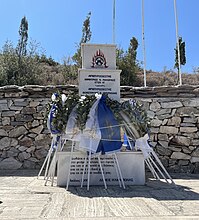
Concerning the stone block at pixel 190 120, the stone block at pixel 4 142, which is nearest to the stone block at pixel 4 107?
the stone block at pixel 4 142

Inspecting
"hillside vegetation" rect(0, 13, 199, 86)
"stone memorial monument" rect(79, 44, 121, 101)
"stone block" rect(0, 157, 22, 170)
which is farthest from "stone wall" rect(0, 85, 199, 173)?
"hillside vegetation" rect(0, 13, 199, 86)

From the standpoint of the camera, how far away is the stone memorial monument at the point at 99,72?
396cm

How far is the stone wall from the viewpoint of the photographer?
5.24m

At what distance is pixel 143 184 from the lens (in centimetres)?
363

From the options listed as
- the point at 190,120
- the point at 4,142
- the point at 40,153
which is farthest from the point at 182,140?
the point at 4,142

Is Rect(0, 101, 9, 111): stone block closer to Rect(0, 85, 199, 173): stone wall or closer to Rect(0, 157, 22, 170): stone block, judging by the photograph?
Rect(0, 85, 199, 173): stone wall

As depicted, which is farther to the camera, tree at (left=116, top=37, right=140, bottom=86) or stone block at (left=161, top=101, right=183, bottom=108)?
tree at (left=116, top=37, right=140, bottom=86)

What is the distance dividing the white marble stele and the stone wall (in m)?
1.68

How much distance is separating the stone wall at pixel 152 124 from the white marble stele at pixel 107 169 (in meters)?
1.68

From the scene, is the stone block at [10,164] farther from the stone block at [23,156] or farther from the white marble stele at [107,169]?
the white marble stele at [107,169]

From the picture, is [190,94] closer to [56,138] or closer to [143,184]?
[143,184]

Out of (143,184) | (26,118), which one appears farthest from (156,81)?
(143,184)

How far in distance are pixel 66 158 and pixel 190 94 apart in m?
3.13

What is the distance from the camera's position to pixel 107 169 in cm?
361
